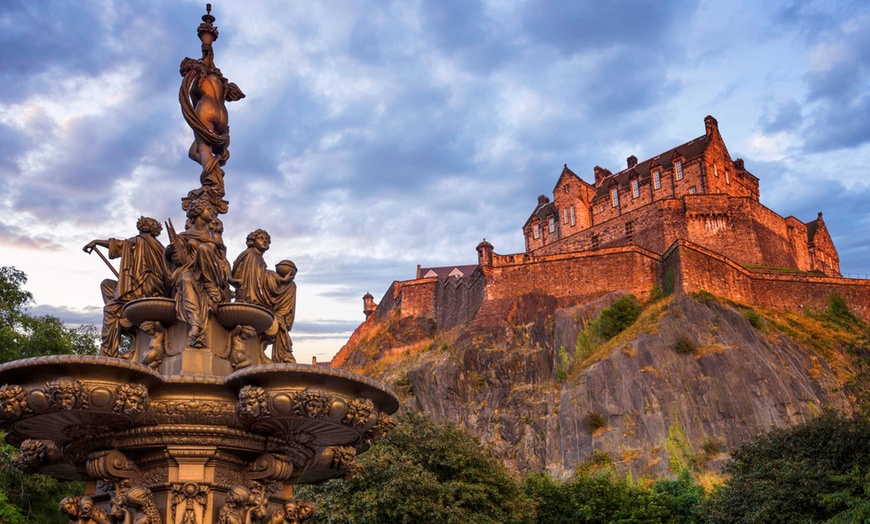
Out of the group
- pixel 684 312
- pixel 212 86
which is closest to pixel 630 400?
pixel 684 312

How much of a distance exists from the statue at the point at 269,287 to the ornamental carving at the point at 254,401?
66.3 inches

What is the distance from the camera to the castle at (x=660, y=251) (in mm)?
65562

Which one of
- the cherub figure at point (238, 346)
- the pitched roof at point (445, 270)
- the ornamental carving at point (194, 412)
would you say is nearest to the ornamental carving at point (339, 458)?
the cherub figure at point (238, 346)

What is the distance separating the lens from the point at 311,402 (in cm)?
892

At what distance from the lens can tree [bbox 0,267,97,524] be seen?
23797 millimetres

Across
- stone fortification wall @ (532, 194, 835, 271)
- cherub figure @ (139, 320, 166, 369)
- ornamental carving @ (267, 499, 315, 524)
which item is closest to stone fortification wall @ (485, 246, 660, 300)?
stone fortification wall @ (532, 194, 835, 271)

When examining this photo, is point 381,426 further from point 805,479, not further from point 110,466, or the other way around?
point 805,479

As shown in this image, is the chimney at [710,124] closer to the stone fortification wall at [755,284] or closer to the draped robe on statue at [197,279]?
the stone fortification wall at [755,284]

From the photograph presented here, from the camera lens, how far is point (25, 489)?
974 inches

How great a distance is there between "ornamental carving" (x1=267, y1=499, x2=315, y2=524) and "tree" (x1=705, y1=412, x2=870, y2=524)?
64.8ft

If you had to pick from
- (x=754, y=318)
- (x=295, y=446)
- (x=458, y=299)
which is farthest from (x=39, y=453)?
(x=458, y=299)

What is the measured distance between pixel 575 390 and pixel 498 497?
2833cm

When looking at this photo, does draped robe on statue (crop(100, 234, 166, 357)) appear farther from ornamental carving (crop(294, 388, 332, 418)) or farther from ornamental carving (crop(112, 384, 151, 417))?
ornamental carving (crop(294, 388, 332, 418))

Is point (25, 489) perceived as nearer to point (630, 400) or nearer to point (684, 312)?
point (630, 400)
